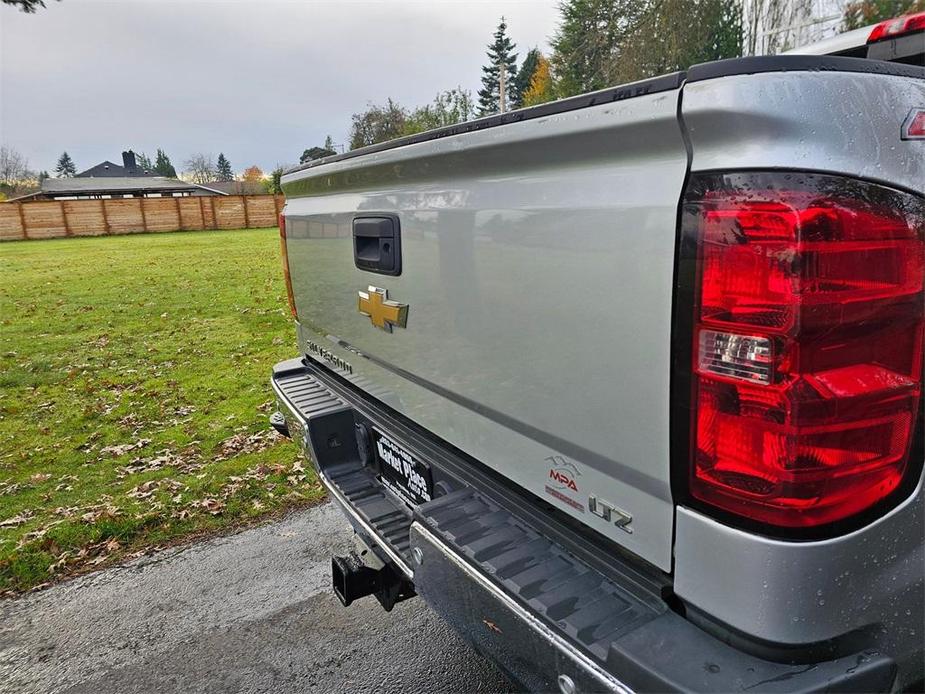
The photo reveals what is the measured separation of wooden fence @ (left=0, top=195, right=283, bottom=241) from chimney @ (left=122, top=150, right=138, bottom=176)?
193ft

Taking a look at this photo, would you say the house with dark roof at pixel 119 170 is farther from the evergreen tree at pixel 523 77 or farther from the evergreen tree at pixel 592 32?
the evergreen tree at pixel 592 32

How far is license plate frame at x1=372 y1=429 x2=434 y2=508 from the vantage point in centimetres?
227

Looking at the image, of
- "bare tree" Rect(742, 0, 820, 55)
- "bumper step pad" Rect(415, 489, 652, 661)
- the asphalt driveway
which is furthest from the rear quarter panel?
"bare tree" Rect(742, 0, 820, 55)

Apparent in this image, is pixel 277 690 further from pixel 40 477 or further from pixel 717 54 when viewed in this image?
pixel 717 54

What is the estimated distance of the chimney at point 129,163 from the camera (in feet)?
276

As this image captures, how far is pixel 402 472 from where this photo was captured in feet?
7.98

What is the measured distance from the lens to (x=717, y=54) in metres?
10.8

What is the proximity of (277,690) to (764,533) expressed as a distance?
2148 mm

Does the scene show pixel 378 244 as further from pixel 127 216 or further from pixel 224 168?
pixel 224 168

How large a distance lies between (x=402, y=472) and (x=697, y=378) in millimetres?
1459

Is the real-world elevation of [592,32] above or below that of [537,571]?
above

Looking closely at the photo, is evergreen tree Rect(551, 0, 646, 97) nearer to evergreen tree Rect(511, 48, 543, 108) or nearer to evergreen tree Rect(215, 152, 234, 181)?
evergreen tree Rect(511, 48, 543, 108)

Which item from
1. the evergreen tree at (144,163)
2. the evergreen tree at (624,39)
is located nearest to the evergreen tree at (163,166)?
the evergreen tree at (144,163)

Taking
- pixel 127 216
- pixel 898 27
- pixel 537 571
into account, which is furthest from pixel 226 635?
pixel 127 216
